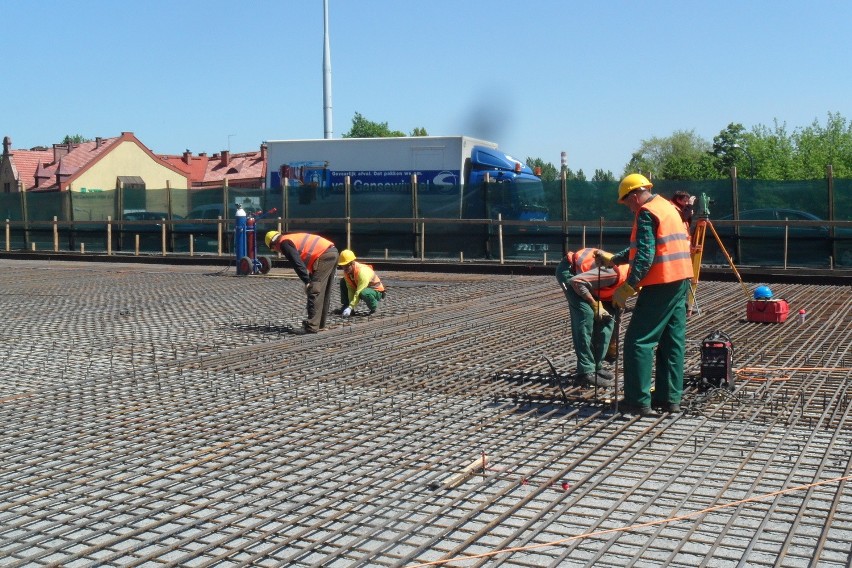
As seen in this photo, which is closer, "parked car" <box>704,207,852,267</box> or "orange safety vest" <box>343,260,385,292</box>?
"orange safety vest" <box>343,260,385,292</box>

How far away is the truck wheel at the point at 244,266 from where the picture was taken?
17.7 metres

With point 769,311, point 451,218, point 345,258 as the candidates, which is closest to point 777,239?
point 769,311

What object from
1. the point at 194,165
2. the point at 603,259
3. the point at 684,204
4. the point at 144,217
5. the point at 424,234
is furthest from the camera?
the point at 194,165

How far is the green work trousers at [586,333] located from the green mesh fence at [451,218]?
28.9ft

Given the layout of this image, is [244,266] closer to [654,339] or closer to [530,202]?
[530,202]

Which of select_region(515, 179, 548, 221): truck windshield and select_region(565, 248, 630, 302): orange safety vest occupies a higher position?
select_region(515, 179, 548, 221): truck windshield

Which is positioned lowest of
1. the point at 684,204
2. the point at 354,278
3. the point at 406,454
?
the point at 406,454

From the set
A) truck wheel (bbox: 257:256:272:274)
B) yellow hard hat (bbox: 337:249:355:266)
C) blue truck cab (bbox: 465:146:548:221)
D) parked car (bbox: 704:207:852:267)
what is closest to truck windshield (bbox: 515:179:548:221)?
blue truck cab (bbox: 465:146:548:221)

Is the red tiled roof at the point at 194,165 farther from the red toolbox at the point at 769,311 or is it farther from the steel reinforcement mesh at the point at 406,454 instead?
the red toolbox at the point at 769,311

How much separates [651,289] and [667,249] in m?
0.27

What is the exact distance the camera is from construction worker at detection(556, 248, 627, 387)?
678 centimetres

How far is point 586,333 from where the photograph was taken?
272 inches

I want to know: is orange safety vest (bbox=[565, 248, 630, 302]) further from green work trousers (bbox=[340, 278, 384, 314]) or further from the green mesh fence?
the green mesh fence

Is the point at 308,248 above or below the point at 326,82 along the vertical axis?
below
